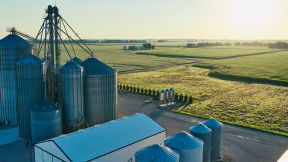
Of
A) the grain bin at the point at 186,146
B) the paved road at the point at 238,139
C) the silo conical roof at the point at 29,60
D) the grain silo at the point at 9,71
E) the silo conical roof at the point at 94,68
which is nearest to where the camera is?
the grain bin at the point at 186,146

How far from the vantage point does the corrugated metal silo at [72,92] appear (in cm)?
2519

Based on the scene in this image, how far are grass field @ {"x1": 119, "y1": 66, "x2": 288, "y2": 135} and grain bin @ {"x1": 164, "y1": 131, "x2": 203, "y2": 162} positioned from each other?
15.5 metres

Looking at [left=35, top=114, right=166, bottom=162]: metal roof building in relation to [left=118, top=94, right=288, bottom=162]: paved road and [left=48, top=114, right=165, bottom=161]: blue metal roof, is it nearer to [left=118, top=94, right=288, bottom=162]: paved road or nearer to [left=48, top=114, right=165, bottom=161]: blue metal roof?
[left=48, top=114, right=165, bottom=161]: blue metal roof

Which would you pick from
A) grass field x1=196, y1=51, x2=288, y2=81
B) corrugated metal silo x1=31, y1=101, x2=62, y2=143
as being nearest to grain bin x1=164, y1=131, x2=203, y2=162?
corrugated metal silo x1=31, y1=101, x2=62, y2=143

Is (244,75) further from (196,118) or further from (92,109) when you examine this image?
(92,109)

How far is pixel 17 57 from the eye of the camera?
93.2 feet

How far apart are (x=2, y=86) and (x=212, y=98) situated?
33219mm

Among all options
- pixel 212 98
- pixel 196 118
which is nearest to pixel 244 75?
pixel 212 98

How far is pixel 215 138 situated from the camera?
2327 centimetres

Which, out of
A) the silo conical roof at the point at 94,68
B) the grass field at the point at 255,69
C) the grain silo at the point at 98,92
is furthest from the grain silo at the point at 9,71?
the grass field at the point at 255,69

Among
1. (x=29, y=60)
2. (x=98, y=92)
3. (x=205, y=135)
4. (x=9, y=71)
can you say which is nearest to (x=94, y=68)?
(x=98, y=92)

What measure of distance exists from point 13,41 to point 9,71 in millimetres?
3524

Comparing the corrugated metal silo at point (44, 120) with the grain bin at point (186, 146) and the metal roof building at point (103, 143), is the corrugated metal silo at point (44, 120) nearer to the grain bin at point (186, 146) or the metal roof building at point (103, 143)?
the metal roof building at point (103, 143)

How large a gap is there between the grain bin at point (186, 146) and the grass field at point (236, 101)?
1550 cm
